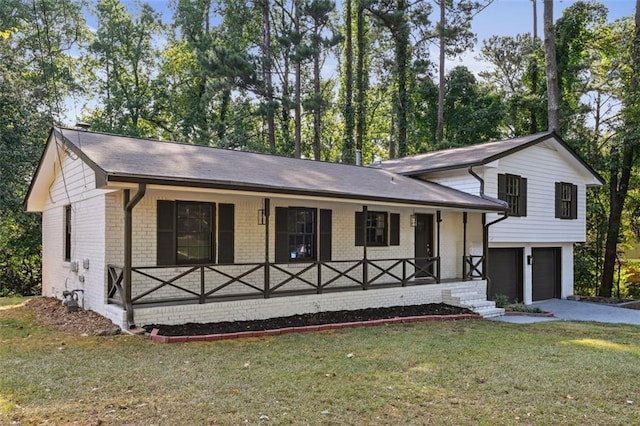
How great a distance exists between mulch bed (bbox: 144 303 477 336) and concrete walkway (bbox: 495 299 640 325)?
1642mm

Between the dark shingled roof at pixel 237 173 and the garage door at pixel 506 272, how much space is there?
297cm

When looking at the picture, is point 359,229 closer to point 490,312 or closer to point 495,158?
point 490,312

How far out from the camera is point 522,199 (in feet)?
50.4

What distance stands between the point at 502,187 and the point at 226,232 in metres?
9.01

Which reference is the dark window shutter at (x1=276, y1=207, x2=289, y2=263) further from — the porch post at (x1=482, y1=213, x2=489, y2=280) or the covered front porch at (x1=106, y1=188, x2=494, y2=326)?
the porch post at (x1=482, y1=213, x2=489, y2=280)

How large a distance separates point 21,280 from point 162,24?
57.0ft

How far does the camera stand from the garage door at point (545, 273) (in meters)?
16.8

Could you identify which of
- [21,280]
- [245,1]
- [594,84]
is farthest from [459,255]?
[245,1]

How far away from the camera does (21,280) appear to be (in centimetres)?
2056

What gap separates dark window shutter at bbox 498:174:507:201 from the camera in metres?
14.6

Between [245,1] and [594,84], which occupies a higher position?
[245,1]

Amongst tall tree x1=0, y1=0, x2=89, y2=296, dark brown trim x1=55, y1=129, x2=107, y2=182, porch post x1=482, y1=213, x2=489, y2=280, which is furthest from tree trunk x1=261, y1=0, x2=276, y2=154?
dark brown trim x1=55, y1=129, x2=107, y2=182

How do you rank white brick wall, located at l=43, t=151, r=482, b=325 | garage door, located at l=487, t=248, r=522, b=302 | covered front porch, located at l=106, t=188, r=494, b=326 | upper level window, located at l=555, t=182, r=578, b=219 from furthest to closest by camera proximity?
1. upper level window, located at l=555, t=182, r=578, b=219
2. garage door, located at l=487, t=248, r=522, b=302
3. white brick wall, located at l=43, t=151, r=482, b=325
4. covered front porch, located at l=106, t=188, r=494, b=326

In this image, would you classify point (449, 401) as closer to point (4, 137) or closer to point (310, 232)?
point (310, 232)
